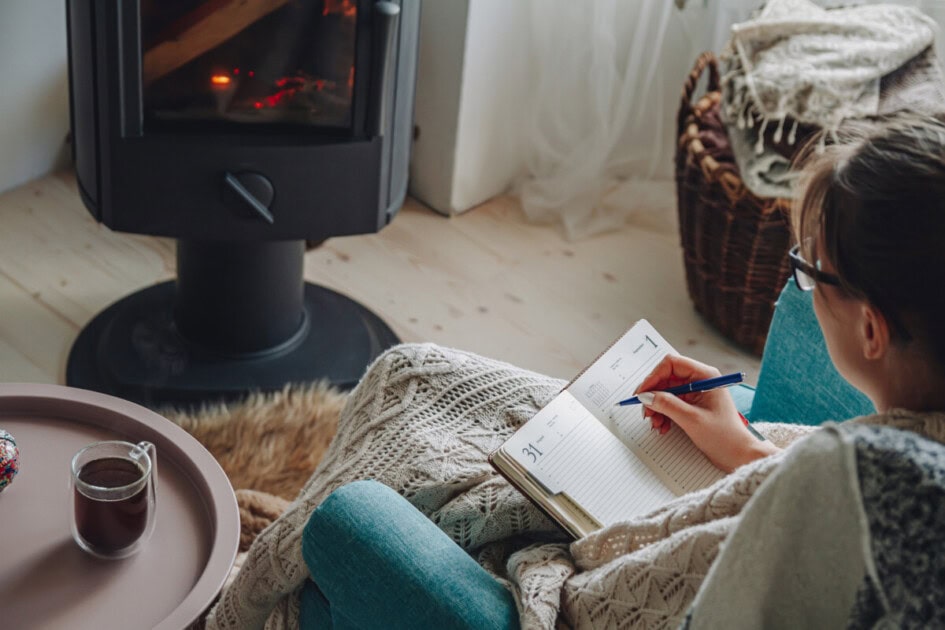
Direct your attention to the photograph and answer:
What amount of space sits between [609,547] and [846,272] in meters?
0.33

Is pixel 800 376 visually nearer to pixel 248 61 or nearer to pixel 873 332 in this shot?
pixel 873 332

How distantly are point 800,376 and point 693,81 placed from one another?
983 millimetres

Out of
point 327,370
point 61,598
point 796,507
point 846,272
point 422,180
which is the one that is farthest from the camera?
point 422,180

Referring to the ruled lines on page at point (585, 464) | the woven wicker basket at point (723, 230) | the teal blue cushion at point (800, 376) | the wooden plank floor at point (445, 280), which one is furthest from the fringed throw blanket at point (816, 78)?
the ruled lines on page at point (585, 464)

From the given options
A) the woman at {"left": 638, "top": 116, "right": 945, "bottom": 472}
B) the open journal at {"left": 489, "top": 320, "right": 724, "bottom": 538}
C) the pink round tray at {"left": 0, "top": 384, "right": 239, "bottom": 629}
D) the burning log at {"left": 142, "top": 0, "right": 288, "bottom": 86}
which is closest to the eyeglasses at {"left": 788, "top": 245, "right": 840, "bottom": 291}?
the woman at {"left": 638, "top": 116, "right": 945, "bottom": 472}

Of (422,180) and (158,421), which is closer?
(158,421)

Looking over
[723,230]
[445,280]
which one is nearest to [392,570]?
[723,230]

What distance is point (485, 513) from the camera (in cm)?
113

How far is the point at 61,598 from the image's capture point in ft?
3.65

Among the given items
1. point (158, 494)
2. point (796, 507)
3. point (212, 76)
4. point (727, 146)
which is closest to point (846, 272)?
point (796, 507)

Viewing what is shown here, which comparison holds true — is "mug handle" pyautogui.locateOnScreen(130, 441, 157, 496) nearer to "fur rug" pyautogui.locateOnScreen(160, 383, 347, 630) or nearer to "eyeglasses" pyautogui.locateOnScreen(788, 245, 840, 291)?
"fur rug" pyautogui.locateOnScreen(160, 383, 347, 630)

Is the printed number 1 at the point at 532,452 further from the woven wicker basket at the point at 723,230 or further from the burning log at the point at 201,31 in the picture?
the woven wicker basket at the point at 723,230

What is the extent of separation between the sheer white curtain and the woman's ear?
1.62m

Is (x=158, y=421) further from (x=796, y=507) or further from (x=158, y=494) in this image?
(x=796, y=507)
